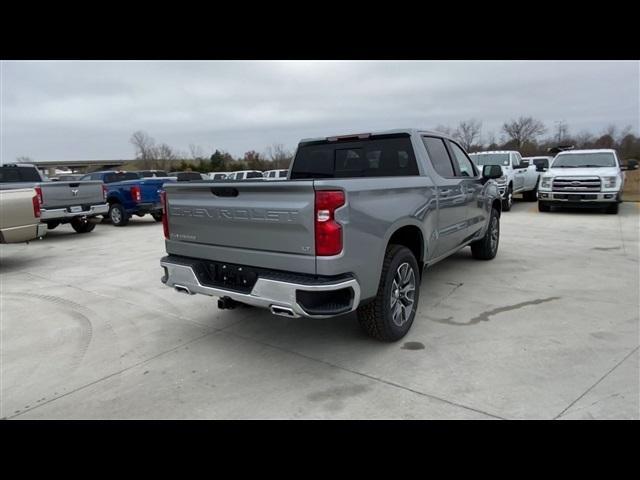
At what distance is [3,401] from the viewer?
3227mm

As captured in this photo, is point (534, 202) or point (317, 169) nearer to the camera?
point (317, 169)

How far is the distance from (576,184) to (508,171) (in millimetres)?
2020

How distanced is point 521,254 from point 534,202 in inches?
442

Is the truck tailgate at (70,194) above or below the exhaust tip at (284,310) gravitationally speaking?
above

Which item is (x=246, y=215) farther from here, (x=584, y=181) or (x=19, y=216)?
(x=584, y=181)

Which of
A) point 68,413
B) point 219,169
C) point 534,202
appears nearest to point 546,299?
point 68,413

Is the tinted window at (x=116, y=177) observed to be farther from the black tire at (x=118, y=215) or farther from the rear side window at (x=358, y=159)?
the rear side window at (x=358, y=159)

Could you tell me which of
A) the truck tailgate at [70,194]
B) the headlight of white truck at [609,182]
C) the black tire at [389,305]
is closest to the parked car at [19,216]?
the truck tailgate at [70,194]

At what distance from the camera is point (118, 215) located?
1407 centimetres

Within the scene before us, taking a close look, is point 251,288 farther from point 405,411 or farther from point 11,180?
point 11,180

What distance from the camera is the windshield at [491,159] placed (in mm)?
14305

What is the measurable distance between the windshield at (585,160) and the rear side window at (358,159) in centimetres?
1101

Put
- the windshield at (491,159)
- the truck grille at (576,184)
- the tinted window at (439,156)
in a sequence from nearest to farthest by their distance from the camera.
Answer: the tinted window at (439,156)
the truck grille at (576,184)
the windshield at (491,159)

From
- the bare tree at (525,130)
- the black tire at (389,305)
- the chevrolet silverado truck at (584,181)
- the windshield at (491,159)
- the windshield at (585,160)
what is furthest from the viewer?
the bare tree at (525,130)
